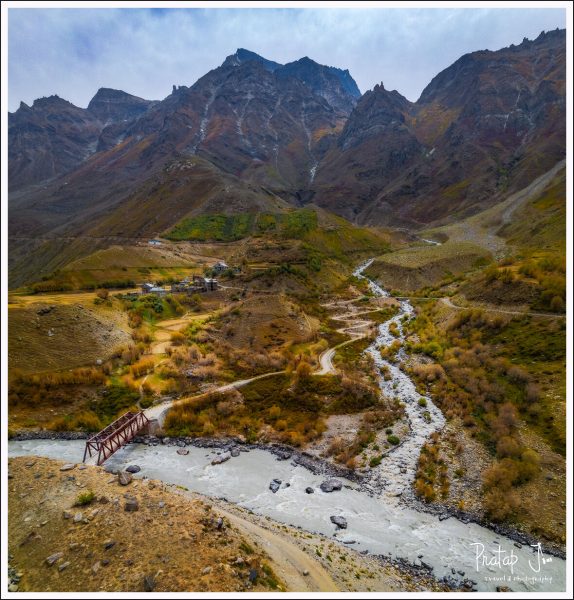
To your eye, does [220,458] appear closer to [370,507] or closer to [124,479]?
[124,479]

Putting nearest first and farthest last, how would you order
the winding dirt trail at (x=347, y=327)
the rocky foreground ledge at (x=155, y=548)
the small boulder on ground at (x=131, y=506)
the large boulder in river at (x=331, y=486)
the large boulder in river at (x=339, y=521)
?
the rocky foreground ledge at (x=155, y=548) < the small boulder on ground at (x=131, y=506) < the large boulder in river at (x=339, y=521) < the large boulder in river at (x=331, y=486) < the winding dirt trail at (x=347, y=327)

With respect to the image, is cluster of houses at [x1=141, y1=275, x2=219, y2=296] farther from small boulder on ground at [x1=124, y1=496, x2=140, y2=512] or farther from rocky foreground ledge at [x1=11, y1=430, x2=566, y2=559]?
small boulder on ground at [x1=124, y1=496, x2=140, y2=512]

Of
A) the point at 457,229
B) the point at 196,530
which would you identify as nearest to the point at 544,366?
the point at 196,530

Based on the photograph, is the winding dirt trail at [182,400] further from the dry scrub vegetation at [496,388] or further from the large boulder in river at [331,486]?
the dry scrub vegetation at [496,388]

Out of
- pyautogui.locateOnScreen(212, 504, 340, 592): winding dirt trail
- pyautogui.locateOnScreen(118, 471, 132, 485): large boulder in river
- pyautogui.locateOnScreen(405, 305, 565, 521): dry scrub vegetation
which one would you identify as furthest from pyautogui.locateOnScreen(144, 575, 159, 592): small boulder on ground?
pyautogui.locateOnScreen(405, 305, 565, 521): dry scrub vegetation

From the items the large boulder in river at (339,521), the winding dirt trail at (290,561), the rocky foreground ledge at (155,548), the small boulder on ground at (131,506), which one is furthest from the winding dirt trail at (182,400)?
the large boulder in river at (339,521)

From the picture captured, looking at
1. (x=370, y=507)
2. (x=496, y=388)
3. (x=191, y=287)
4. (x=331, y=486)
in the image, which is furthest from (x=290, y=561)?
(x=191, y=287)
